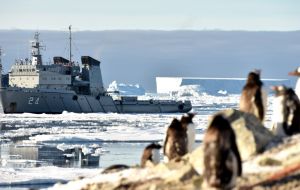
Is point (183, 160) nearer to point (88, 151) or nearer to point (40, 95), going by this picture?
point (88, 151)

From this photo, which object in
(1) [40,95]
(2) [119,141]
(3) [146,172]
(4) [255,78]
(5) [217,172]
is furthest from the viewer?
(1) [40,95]

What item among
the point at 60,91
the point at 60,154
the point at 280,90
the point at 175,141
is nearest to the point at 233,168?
the point at 280,90

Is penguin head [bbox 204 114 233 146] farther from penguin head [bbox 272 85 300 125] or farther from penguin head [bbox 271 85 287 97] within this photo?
penguin head [bbox 271 85 287 97]

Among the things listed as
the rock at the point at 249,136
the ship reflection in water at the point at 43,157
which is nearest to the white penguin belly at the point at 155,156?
the rock at the point at 249,136

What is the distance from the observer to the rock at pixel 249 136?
1105 centimetres

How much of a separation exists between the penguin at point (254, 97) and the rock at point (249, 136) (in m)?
0.74

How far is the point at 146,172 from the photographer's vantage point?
11.1 meters

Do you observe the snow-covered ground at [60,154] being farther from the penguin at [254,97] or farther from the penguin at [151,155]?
the penguin at [254,97]

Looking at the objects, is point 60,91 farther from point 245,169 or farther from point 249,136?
point 245,169

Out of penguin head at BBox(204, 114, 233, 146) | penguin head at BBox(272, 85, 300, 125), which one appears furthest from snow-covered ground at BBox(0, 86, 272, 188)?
penguin head at BBox(204, 114, 233, 146)

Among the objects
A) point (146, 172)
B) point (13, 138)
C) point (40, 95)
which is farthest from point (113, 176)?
point (40, 95)

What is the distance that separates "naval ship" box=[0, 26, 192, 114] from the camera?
69.5 metres

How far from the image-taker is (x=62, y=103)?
71250 millimetres

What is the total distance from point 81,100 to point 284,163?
63.4 metres
